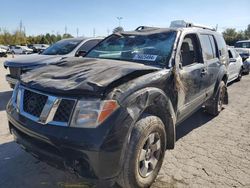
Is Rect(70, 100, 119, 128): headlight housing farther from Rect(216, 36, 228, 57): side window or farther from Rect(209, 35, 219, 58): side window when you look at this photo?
Rect(216, 36, 228, 57): side window

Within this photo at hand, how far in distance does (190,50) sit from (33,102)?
273 cm

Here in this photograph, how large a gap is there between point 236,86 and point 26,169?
9079mm

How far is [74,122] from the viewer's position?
2438 millimetres

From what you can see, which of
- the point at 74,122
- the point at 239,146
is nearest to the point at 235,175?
the point at 239,146

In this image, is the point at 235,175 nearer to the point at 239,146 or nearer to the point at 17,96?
the point at 239,146

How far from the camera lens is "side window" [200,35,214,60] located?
4789 mm

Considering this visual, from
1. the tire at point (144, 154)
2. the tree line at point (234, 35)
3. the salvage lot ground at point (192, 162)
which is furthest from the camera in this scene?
the tree line at point (234, 35)

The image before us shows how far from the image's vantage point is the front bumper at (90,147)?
7.70 feet

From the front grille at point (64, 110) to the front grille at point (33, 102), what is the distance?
0.23 meters

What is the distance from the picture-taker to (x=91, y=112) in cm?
243

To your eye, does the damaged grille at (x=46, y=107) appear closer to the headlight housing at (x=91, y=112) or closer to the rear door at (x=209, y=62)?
the headlight housing at (x=91, y=112)

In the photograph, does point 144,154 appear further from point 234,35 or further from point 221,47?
point 234,35

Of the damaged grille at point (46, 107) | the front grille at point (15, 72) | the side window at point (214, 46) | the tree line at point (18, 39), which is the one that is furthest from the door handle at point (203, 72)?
the tree line at point (18, 39)

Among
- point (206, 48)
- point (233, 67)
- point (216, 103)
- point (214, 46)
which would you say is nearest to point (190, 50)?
point (206, 48)
